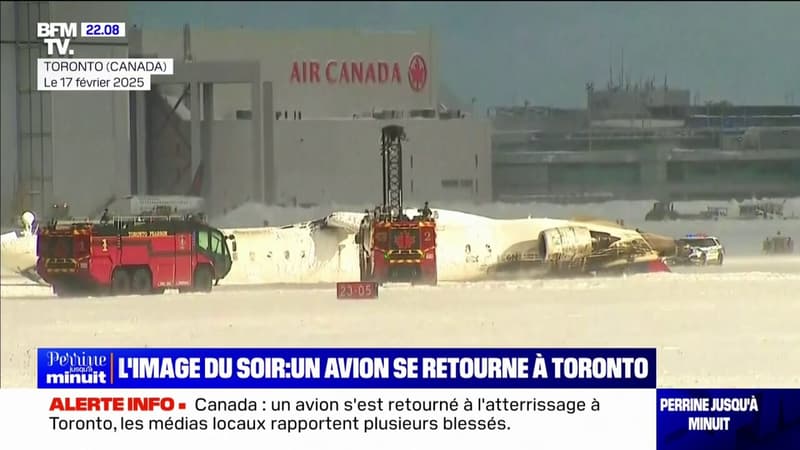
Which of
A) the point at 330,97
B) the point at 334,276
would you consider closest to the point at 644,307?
the point at 334,276

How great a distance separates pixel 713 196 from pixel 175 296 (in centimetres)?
175

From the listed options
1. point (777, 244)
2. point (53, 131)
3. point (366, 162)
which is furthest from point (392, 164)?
point (777, 244)

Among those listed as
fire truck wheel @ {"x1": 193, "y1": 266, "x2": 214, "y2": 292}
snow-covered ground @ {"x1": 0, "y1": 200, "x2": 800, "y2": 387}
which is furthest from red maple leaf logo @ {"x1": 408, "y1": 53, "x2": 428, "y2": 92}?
fire truck wheel @ {"x1": 193, "y1": 266, "x2": 214, "y2": 292}

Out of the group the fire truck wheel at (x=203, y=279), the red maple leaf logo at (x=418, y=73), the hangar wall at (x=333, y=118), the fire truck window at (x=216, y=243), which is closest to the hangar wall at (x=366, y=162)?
the hangar wall at (x=333, y=118)

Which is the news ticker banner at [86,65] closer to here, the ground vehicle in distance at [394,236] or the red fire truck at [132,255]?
the red fire truck at [132,255]

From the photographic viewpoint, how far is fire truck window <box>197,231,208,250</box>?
3109 mm

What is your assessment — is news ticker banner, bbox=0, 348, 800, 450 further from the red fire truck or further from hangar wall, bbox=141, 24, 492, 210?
hangar wall, bbox=141, 24, 492, 210

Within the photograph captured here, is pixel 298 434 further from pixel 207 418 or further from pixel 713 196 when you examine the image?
pixel 713 196

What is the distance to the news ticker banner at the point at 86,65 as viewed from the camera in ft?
9.96

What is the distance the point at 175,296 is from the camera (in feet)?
10.3

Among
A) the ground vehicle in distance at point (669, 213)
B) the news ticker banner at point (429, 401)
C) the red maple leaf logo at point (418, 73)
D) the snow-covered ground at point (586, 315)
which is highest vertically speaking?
the red maple leaf logo at point (418, 73)

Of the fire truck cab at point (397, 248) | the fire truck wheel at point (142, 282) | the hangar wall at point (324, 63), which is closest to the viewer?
the hangar wall at point (324, 63)

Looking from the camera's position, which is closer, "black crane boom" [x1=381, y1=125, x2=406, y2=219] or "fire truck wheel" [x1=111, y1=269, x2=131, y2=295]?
"black crane boom" [x1=381, y1=125, x2=406, y2=219]

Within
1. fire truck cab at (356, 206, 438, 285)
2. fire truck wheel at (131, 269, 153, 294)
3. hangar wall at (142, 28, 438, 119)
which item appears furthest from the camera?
fire truck wheel at (131, 269, 153, 294)
